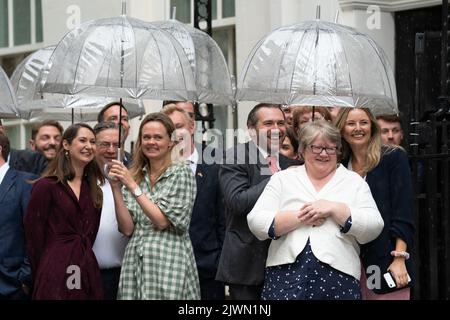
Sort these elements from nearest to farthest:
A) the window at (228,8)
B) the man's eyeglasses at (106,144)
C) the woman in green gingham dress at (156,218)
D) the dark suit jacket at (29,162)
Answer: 1. the woman in green gingham dress at (156,218)
2. the man's eyeglasses at (106,144)
3. the dark suit jacket at (29,162)
4. the window at (228,8)

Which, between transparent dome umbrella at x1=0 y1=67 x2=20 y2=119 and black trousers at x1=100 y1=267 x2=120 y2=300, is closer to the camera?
black trousers at x1=100 y1=267 x2=120 y2=300

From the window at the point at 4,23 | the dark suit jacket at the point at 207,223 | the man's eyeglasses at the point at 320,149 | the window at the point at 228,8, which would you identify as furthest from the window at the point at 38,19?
the man's eyeglasses at the point at 320,149

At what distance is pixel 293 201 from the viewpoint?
10.1 metres

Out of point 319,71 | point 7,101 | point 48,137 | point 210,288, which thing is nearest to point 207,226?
point 210,288

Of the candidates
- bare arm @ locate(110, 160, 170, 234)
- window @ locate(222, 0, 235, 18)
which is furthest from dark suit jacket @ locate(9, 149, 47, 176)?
window @ locate(222, 0, 235, 18)

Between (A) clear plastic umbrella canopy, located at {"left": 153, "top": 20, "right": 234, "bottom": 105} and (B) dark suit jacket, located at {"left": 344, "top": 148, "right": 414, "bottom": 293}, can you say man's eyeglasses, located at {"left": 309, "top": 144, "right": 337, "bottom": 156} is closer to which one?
(B) dark suit jacket, located at {"left": 344, "top": 148, "right": 414, "bottom": 293}

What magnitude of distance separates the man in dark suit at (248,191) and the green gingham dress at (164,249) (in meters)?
0.24

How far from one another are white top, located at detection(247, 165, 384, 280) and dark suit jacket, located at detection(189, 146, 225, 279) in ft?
3.83

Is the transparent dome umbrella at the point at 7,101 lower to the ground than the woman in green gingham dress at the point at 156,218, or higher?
higher

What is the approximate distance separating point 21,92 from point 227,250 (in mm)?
4557

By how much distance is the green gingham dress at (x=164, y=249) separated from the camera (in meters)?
10.6

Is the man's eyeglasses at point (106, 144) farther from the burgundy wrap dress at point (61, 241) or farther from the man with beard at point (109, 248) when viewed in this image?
the burgundy wrap dress at point (61, 241)

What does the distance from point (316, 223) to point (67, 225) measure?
1.89m

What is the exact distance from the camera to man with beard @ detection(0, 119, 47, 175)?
13.3 metres
